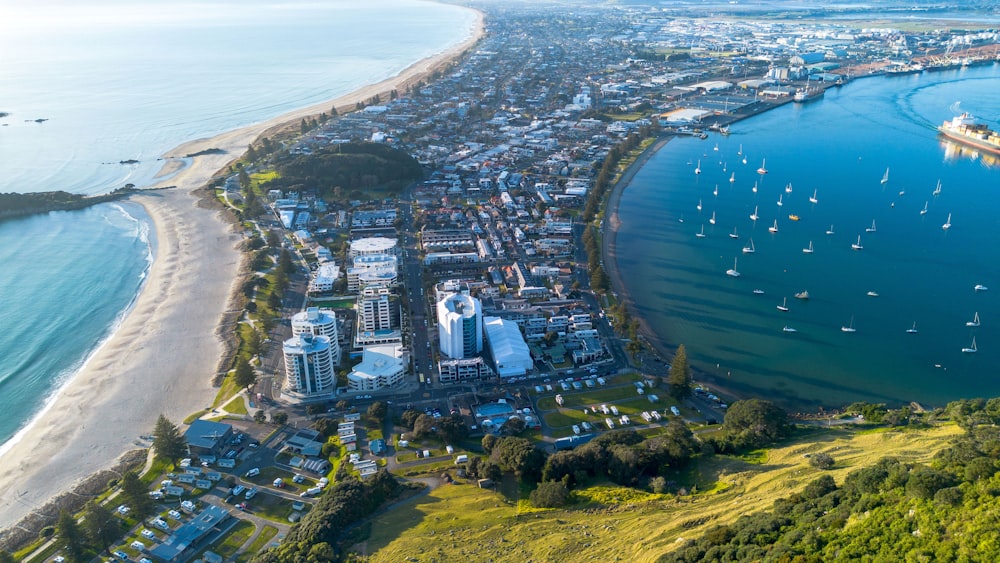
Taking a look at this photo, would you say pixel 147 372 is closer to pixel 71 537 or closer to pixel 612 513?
pixel 71 537

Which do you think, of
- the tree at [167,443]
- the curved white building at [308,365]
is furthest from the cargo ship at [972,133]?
the tree at [167,443]

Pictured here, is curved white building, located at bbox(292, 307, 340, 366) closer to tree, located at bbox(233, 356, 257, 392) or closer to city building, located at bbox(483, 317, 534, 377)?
tree, located at bbox(233, 356, 257, 392)

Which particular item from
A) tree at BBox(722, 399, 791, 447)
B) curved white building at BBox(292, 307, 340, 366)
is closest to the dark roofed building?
curved white building at BBox(292, 307, 340, 366)

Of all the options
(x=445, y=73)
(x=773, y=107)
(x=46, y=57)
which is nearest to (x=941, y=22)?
(x=773, y=107)

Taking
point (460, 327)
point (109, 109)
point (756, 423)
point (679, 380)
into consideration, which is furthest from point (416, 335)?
point (109, 109)

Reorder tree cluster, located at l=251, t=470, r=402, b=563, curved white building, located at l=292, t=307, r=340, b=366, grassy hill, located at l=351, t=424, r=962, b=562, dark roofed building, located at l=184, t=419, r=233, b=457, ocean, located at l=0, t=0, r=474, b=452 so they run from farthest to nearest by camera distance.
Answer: ocean, located at l=0, t=0, r=474, b=452
curved white building, located at l=292, t=307, r=340, b=366
dark roofed building, located at l=184, t=419, r=233, b=457
tree cluster, located at l=251, t=470, r=402, b=563
grassy hill, located at l=351, t=424, r=962, b=562

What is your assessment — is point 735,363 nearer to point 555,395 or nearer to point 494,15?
point 555,395

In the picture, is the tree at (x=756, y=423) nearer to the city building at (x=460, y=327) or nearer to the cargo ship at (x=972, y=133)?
the city building at (x=460, y=327)
